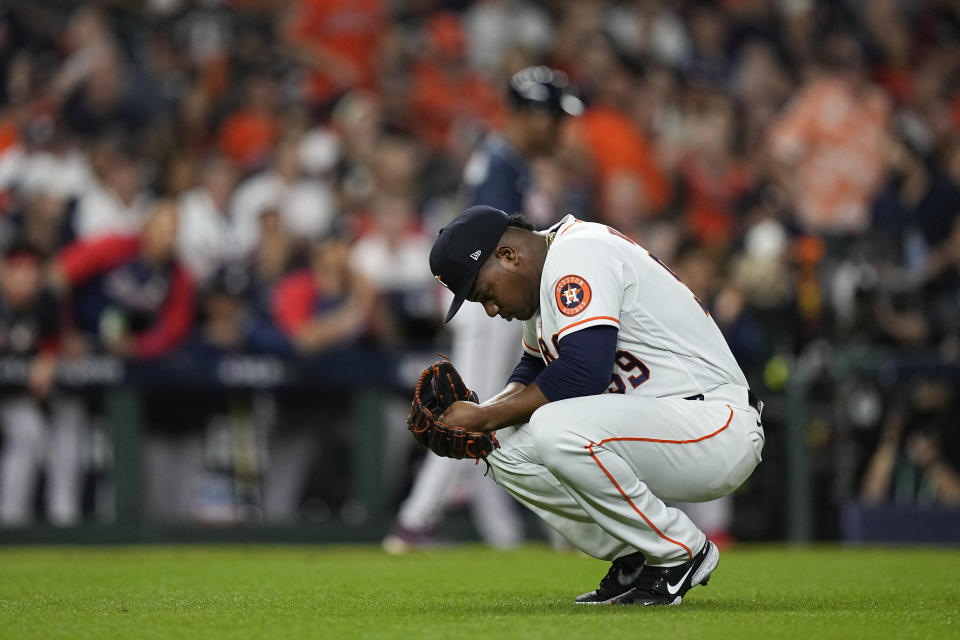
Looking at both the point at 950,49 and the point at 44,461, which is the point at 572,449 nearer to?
the point at 44,461

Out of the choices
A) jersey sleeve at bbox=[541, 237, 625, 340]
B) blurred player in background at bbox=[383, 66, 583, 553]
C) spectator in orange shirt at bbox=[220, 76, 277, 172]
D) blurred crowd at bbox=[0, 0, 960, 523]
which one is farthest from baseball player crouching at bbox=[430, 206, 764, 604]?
spectator in orange shirt at bbox=[220, 76, 277, 172]

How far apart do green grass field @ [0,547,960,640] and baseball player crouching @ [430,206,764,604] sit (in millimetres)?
266

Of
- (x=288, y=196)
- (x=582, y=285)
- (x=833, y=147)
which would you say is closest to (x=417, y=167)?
(x=288, y=196)

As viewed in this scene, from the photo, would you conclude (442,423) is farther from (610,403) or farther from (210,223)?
(210,223)

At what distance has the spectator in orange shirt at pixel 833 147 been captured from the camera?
463 inches

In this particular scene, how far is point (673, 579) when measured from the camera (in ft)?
15.3

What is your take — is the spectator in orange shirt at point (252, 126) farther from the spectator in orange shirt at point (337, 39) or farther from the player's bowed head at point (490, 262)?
the player's bowed head at point (490, 262)

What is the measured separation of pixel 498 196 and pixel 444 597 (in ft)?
9.48

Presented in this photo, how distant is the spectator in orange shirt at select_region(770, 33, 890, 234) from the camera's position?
463 inches

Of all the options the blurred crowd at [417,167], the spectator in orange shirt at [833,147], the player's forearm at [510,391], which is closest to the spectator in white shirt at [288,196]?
the blurred crowd at [417,167]

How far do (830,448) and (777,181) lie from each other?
3271 millimetres

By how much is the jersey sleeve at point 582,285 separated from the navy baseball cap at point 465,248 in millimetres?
211

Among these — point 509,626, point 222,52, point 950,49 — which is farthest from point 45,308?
point 950,49

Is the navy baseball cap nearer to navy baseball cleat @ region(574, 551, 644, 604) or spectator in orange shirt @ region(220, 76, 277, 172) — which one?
navy baseball cleat @ region(574, 551, 644, 604)
